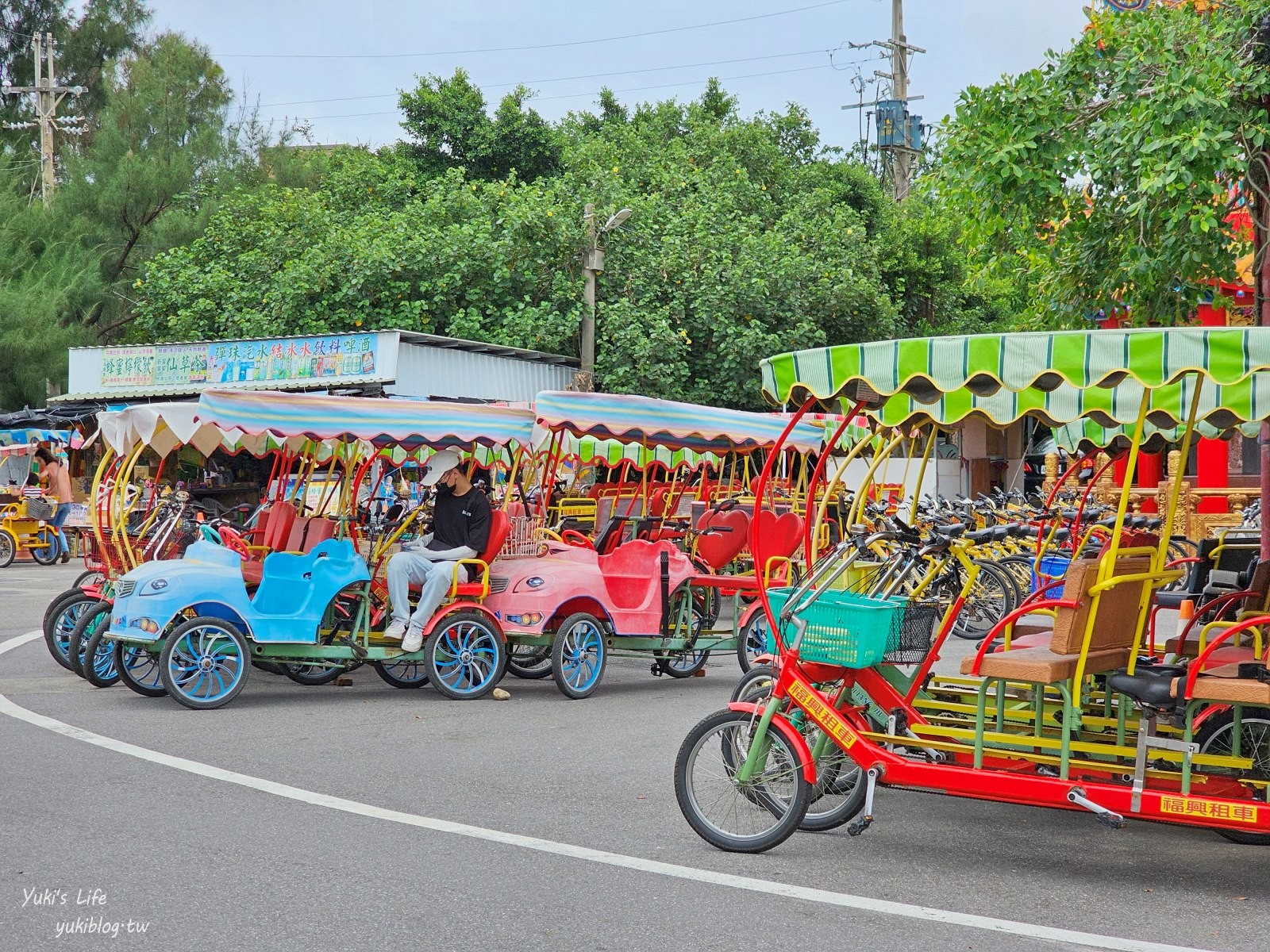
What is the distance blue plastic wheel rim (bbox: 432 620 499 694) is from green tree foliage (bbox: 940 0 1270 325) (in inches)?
207

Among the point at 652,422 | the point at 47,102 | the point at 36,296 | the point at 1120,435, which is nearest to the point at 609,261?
the point at 36,296

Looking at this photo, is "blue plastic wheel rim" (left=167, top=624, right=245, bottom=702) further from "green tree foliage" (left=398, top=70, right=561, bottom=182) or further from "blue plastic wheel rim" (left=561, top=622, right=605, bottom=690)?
"green tree foliage" (left=398, top=70, right=561, bottom=182)

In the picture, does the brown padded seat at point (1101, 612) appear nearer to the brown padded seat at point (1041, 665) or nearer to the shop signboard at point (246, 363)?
the brown padded seat at point (1041, 665)

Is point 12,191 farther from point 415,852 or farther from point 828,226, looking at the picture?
point 415,852

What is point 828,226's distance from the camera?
2773cm

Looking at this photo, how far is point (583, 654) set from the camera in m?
10.4

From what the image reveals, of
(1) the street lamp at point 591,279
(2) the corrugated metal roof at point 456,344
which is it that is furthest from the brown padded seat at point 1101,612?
(2) the corrugated metal roof at point 456,344

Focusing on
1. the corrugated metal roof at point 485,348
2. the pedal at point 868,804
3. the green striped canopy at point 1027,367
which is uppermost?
the corrugated metal roof at point 485,348

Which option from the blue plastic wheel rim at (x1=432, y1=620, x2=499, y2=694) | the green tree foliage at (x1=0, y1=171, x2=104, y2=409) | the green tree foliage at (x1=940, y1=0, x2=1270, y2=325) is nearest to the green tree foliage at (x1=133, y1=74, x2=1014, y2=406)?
the green tree foliage at (x1=0, y1=171, x2=104, y2=409)

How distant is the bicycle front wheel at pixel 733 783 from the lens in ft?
19.4

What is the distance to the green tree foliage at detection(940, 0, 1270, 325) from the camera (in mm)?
9359

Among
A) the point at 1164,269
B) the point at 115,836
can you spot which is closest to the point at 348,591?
the point at 115,836

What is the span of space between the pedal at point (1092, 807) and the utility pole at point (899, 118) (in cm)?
3198

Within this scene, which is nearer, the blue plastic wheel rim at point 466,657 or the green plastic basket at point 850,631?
the green plastic basket at point 850,631
